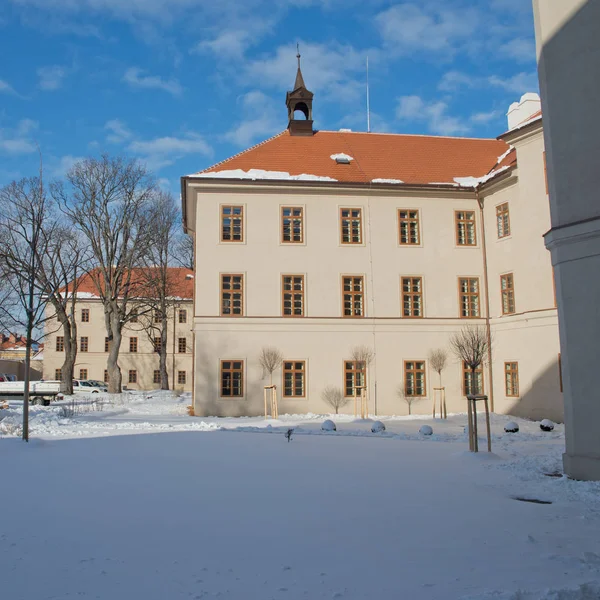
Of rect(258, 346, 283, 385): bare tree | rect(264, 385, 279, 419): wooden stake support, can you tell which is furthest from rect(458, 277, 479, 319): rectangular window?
rect(264, 385, 279, 419): wooden stake support

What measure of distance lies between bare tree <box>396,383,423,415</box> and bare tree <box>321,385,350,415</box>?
217 cm

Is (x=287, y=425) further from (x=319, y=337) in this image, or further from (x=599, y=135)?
(x=599, y=135)

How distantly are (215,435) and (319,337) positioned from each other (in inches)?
343

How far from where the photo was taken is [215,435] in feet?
51.2

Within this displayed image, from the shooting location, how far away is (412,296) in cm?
2456

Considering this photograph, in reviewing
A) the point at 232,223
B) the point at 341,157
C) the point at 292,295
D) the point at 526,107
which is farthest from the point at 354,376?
the point at 526,107

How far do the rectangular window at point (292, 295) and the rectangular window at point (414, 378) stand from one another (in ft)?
15.8

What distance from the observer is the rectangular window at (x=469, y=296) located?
24688mm

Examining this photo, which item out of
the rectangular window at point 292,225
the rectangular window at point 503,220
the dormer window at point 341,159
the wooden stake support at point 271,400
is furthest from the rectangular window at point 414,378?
the dormer window at point 341,159

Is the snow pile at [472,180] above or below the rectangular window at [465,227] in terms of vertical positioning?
above

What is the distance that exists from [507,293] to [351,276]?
618 centimetres

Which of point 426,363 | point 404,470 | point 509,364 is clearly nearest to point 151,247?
point 426,363

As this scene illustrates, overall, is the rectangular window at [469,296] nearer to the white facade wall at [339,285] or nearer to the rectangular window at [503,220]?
the white facade wall at [339,285]

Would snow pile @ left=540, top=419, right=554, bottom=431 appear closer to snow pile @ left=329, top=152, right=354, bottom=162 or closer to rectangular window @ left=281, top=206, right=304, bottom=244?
rectangular window @ left=281, top=206, right=304, bottom=244
